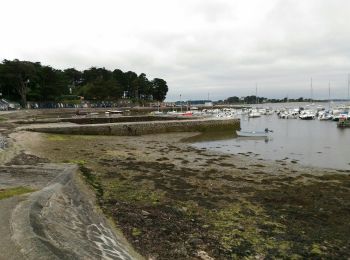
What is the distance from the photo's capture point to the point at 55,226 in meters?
6.77

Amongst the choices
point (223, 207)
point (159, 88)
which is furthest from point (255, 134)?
point (159, 88)

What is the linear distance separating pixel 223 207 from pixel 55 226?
5109 mm

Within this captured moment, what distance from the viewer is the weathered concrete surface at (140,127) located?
32200mm

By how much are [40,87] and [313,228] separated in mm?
78571

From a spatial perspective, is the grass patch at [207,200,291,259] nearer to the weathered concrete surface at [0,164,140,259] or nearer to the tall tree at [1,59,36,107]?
the weathered concrete surface at [0,164,140,259]

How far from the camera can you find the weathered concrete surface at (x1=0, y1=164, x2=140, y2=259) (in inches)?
212

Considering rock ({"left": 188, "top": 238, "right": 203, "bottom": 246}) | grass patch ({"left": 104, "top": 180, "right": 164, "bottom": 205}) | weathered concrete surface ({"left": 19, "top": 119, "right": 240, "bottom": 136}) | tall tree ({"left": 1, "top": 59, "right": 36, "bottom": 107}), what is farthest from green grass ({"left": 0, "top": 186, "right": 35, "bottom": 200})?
tall tree ({"left": 1, "top": 59, "right": 36, "bottom": 107})

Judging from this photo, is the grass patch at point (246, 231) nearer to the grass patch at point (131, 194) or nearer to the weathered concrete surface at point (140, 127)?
the grass patch at point (131, 194)

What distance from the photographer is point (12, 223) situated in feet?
20.6

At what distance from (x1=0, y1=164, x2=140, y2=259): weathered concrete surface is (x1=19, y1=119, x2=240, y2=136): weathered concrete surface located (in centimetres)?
2212

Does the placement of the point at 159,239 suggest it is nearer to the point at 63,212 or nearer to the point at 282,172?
the point at 63,212

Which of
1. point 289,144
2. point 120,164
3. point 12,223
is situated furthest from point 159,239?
point 289,144

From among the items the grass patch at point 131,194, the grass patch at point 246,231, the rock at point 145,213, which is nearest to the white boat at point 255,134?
the grass patch at point 131,194

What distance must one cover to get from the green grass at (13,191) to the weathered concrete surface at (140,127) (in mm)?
22792
